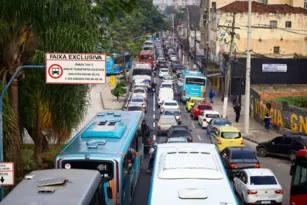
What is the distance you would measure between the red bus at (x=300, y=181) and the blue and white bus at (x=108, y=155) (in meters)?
5.11

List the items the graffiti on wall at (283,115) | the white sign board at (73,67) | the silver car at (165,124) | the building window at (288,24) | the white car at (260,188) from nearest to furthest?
the white sign board at (73,67) < the white car at (260,188) < the graffiti on wall at (283,115) < the silver car at (165,124) < the building window at (288,24)

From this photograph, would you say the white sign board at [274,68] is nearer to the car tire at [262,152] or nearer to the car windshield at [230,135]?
the car windshield at [230,135]

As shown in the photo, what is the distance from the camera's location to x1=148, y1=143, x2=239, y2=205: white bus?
11.8 m

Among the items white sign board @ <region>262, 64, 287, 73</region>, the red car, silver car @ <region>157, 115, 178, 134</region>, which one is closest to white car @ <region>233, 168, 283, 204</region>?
silver car @ <region>157, 115, 178, 134</region>

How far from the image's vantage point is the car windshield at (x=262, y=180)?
2045 cm

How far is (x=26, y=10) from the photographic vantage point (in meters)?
18.6

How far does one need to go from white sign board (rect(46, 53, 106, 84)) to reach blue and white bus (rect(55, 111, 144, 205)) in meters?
2.05

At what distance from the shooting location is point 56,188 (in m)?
11.6

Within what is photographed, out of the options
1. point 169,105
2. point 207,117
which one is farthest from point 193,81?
point 207,117

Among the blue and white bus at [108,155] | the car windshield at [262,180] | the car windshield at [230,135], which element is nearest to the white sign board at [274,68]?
the car windshield at [230,135]

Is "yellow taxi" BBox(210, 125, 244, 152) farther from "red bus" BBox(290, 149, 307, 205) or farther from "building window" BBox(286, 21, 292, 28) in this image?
"building window" BBox(286, 21, 292, 28)

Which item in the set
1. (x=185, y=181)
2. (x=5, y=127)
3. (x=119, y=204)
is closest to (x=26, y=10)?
(x=5, y=127)

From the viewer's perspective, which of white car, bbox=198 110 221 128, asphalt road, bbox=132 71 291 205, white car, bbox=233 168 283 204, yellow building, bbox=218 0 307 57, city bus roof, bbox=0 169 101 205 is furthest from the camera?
yellow building, bbox=218 0 307 57

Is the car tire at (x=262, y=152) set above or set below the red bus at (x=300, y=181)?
below
